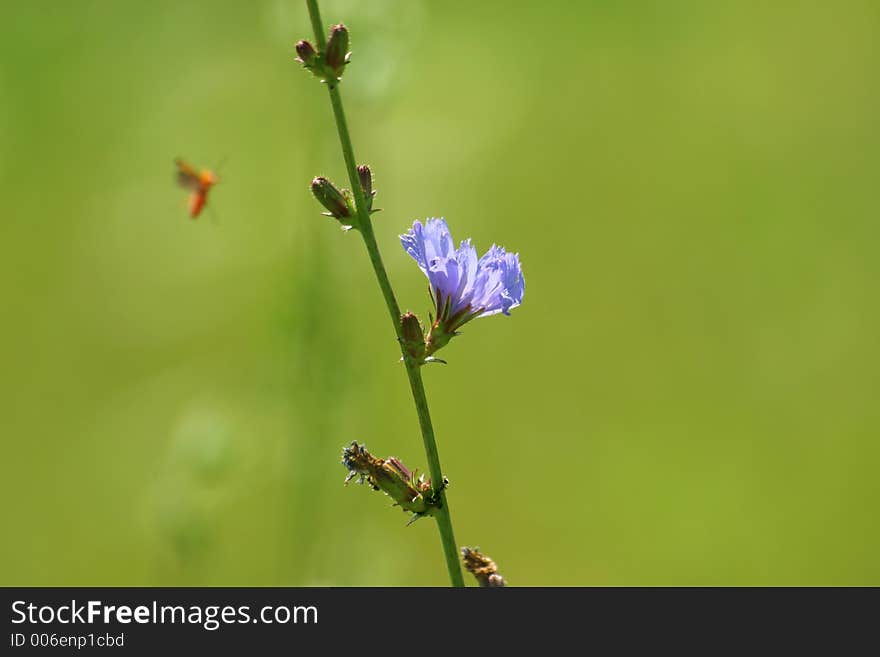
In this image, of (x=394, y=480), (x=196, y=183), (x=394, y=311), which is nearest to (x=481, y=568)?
(x=394, y=480)

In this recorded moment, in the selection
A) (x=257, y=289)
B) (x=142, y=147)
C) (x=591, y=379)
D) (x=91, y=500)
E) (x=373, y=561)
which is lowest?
(x=373, y=561)

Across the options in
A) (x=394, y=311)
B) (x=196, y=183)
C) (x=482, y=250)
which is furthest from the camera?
(x=482, y=250)

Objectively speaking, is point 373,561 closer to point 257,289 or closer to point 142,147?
point 257,289

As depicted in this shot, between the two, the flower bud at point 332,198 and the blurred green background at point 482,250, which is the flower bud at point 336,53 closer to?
the flower bud at point 332,198

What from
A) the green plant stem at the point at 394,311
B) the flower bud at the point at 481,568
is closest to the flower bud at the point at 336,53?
the green plant stem at the point at 394,311

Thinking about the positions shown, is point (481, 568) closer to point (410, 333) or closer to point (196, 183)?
point (410, 333)

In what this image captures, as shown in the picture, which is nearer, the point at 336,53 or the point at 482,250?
the point at 336,53
